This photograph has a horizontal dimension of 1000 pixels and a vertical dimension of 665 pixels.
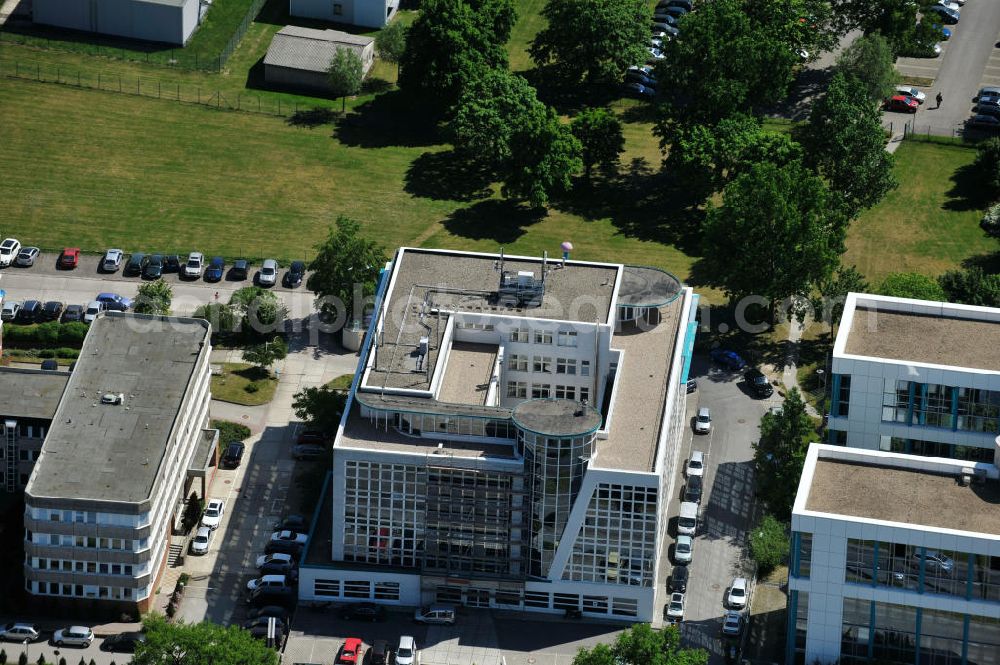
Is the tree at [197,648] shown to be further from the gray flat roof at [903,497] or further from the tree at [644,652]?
the gray flat roof at [903,497]

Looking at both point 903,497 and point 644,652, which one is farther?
point 903,497

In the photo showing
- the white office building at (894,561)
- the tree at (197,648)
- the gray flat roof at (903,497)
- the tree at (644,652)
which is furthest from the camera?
the tree at (197,648)

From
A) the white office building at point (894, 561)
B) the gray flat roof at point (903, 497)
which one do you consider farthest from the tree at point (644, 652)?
the gray flat roof at point (903, 497)

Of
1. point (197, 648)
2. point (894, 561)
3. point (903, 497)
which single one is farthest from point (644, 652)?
point (197, 648)

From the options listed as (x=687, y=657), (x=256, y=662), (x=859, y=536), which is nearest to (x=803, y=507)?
(x=859, y=536)

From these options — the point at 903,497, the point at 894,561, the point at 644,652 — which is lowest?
the point at 644,652

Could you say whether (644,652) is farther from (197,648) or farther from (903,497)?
(197,648)

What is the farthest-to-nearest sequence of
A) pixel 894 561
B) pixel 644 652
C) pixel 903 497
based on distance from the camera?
pixel 903 497 < pixel 644 652 < pixel 894 561
